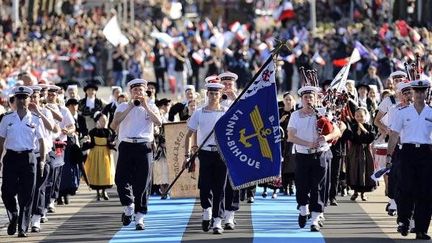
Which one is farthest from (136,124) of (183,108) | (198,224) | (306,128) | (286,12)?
(286,12)

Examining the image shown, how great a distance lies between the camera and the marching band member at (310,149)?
66.6 ft

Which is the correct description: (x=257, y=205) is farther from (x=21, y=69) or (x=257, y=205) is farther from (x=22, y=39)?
(x=22, y=39)

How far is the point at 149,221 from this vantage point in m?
22.1

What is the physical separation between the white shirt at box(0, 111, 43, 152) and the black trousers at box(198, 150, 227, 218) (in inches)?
82.4

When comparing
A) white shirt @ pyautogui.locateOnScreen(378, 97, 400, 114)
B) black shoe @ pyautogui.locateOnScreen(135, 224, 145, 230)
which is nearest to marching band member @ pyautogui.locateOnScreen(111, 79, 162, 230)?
black shoe @ pyautogui.locateOnScreen(135, 224, 145, 230)

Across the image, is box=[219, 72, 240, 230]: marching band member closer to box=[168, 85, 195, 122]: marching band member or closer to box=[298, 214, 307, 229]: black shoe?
box=[298, 214, 307, 229]: black shoe

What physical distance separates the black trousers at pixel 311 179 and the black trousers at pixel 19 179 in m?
3.33

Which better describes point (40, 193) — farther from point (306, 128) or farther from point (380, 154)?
point (380, 154)

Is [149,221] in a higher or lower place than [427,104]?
lower

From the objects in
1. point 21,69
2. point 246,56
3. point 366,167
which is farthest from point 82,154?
point 246,56

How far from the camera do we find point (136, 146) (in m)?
20.6

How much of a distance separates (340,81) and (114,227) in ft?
16.9

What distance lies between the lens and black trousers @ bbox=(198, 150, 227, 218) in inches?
797

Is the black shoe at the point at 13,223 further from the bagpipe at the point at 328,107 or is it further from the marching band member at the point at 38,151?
the bagpipe at the point at 328,107
